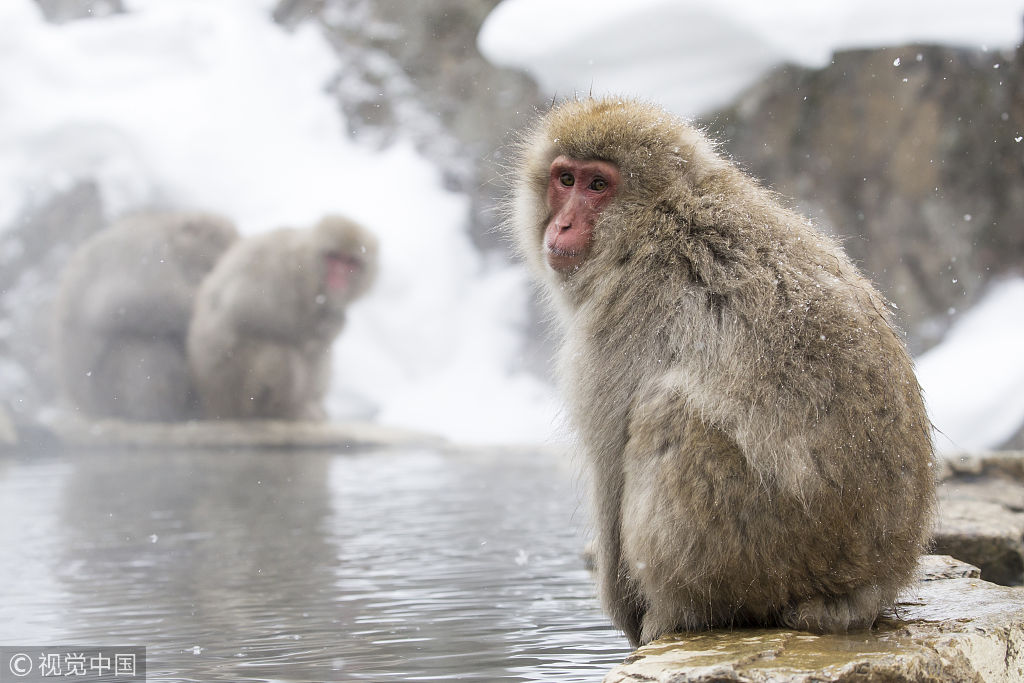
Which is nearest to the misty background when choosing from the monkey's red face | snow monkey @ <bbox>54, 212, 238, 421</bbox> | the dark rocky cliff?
the dark rocky cliff

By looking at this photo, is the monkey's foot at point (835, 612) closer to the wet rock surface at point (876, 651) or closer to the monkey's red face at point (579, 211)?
the wet rock surface at point (876, 651)

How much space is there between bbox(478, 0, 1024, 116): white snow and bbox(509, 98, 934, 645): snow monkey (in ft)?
22.4

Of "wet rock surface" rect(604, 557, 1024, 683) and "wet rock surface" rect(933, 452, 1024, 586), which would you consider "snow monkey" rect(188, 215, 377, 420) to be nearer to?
"wet rock surface" rect(933, 452, 1024, 586)

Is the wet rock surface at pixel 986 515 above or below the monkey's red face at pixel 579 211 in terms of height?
below

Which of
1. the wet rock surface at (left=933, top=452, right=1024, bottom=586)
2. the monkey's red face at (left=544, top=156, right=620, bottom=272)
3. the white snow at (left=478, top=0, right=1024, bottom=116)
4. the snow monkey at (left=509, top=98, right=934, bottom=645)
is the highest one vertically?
the white snow at (left=478, top=0, right=1024, bottom=116)

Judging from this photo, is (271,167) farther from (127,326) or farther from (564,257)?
(564,257)

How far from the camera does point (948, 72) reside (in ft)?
28.0

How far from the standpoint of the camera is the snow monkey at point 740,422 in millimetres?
1938

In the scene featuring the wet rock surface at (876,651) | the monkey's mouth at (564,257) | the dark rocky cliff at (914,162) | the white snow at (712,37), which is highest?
the white snow at (712,37)

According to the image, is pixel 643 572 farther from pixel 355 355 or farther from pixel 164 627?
pixel 355 355

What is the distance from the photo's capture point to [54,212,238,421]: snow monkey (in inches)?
307

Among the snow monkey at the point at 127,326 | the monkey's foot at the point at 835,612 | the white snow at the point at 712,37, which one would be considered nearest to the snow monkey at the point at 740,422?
the monkey's foot at the point at 835,612

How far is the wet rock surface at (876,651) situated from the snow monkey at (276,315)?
19.6ft

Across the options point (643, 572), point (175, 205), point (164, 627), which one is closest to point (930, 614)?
point (643, 572)
